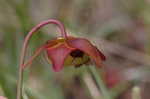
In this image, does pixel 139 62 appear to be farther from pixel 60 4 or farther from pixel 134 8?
pixel 60 4

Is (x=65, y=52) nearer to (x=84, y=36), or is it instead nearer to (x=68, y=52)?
(x=68, y=52)

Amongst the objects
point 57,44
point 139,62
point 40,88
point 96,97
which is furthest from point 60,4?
point 57,44

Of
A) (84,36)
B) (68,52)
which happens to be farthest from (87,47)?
(84,36)

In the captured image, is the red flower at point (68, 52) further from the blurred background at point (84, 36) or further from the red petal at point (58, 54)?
the blurred background at point (84, 36)

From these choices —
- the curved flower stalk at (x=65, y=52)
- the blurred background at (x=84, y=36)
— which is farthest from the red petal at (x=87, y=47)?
the blurred background at (x=84, y=36)

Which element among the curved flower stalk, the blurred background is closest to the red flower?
the curved flower stalk

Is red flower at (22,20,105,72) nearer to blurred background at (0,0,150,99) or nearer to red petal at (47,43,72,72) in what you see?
red petal at (47,43,72,72)
